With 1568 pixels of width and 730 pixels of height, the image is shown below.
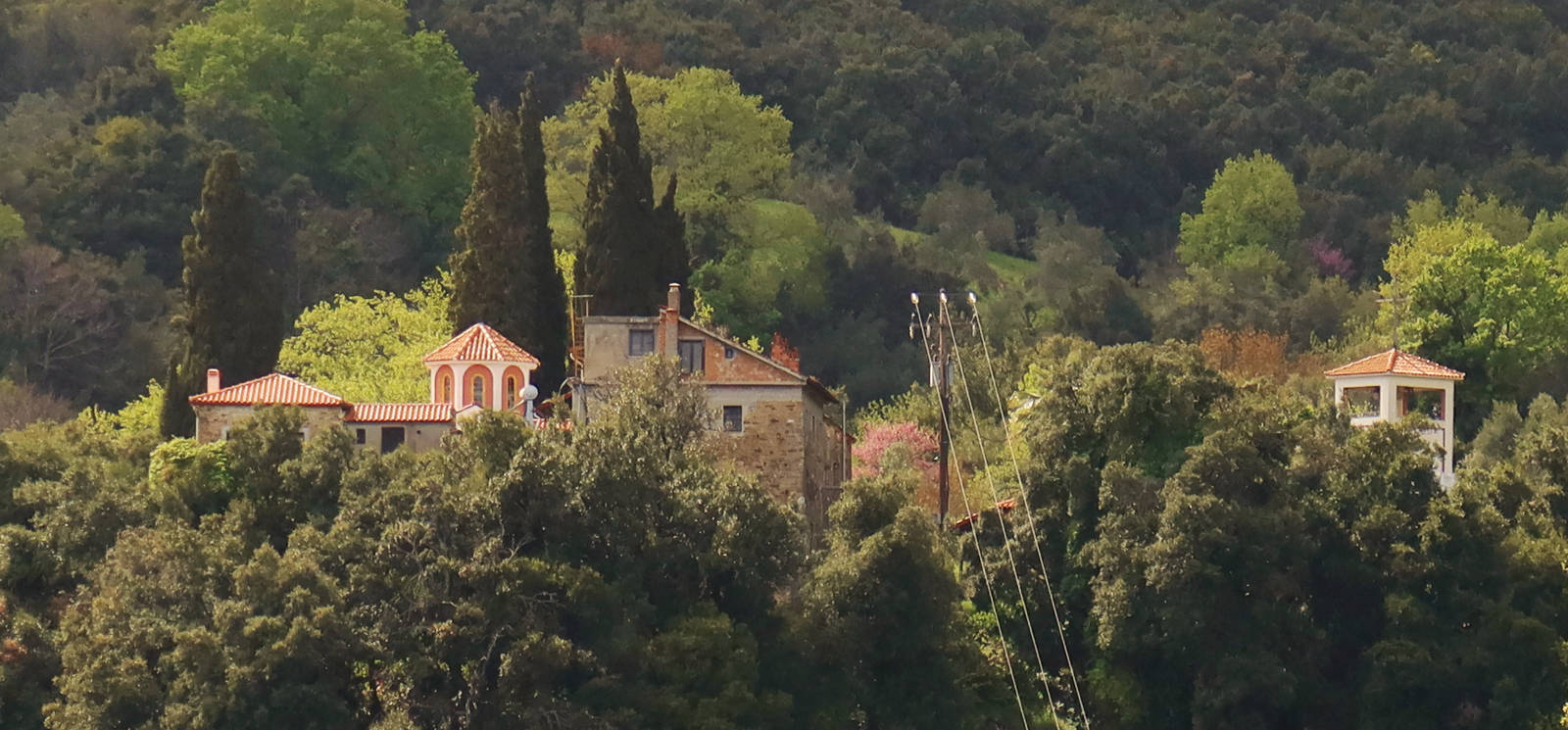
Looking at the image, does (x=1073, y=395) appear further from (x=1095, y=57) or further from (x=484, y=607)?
(x=1095, y=57)

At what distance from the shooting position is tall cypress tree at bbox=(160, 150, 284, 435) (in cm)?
7244

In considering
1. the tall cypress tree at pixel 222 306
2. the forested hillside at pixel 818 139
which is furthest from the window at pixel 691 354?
the forested hillside at pixel 818 139

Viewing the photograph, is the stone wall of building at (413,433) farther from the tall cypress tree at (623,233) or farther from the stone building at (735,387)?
the tall cypress tree at (623,233)

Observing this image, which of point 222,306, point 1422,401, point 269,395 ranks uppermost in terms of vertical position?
point 222,306

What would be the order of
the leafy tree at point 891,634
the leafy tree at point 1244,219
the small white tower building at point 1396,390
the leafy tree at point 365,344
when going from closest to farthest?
the leafy tree at point 891,634 < the small white tower building at point 1396,390 < the leafy tree at point 365,344 < the leafy tree at point 1244,219

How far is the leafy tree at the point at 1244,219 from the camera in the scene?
391 feet

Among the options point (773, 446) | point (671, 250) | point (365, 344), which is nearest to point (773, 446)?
point (773, 446)

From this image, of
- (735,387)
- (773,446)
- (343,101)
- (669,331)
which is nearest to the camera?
(773,446)

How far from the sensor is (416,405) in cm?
6856

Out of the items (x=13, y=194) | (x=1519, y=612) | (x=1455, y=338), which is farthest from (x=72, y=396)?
(x=1519, y=612)

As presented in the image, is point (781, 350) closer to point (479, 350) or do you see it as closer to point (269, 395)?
point (479, 350)

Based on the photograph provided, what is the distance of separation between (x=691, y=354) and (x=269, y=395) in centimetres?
871

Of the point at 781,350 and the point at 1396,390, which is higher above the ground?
the point at 781,350

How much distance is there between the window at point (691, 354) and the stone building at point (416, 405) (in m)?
3.21
